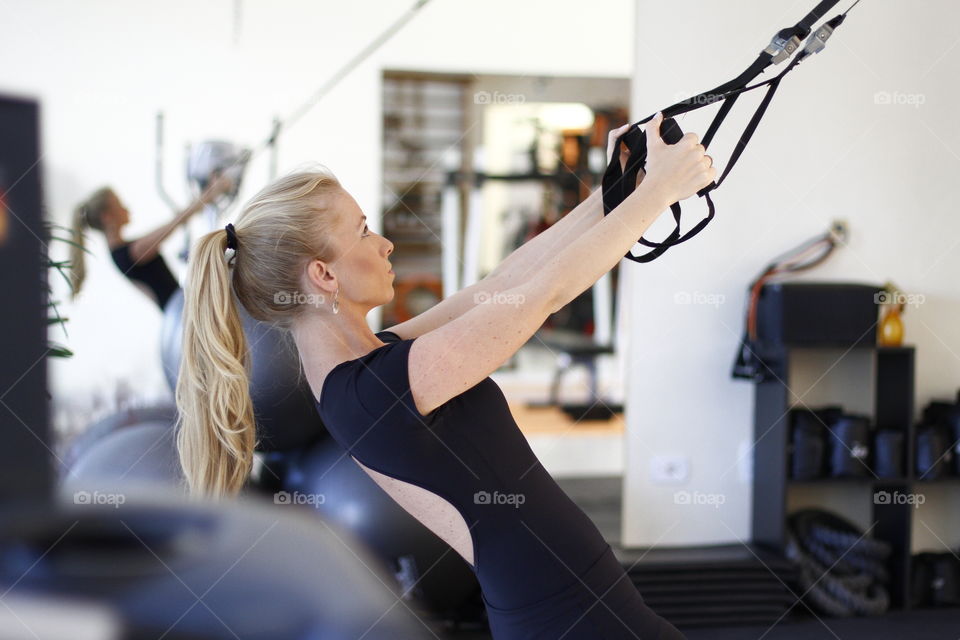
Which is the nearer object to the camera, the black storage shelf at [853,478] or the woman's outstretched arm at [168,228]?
the woman's outstretched arm at [168,228]

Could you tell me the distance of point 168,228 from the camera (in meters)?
3.00

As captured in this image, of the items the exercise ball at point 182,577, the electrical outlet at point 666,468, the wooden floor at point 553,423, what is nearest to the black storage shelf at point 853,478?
the electrical outlet at point 666,468

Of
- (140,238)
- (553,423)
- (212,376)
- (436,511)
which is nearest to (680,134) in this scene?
(436,511)

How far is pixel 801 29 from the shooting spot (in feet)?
4.65

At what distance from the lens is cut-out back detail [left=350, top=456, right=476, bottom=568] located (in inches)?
49.8

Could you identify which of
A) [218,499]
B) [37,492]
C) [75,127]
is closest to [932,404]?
[218,499]

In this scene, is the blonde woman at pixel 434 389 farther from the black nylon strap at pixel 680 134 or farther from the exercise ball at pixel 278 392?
the exercise ball at pixel 278 392

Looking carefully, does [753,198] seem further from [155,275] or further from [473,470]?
[473,470]

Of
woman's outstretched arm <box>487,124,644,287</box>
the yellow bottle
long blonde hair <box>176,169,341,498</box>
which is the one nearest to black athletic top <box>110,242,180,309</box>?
long blonde hair <box>176,169,341,498</box>

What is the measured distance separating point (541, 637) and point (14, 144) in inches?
76.7

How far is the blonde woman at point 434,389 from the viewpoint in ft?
3.99

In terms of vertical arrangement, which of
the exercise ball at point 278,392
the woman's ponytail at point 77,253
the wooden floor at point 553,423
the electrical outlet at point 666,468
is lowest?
the wooden floor at point 553,423

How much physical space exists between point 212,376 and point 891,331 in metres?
2.68

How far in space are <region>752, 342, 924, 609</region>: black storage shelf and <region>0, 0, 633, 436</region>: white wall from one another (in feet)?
5.40
